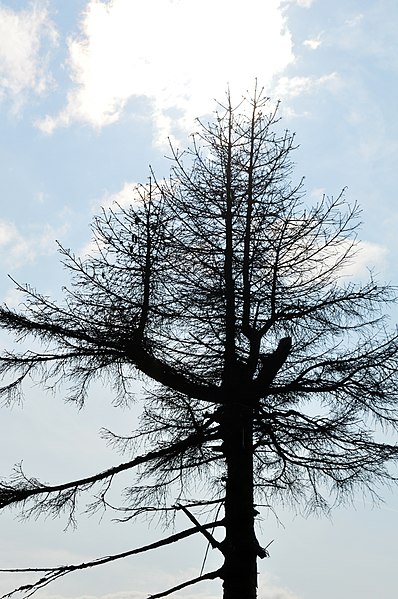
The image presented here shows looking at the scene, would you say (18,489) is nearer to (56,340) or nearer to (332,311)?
(56,340)

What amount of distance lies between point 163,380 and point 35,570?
92.0 inches

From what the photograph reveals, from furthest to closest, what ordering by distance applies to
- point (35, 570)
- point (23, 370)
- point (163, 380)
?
point (23, 370) → point (163, 380) → point (35, 570)

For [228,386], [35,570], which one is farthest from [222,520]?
[35,570]

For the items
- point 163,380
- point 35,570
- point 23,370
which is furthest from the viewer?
point 23,370

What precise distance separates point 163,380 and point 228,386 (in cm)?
72

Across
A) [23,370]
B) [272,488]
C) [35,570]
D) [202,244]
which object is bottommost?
[35,570]

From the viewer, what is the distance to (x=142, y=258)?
8.77 metres

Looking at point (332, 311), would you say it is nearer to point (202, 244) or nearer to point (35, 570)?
point (202, 244)

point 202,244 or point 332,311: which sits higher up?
Result: point 202,244

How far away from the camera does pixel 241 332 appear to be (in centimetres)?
923

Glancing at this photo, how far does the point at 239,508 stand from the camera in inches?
316

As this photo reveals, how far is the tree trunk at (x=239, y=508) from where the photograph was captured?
762cm

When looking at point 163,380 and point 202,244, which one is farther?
point 202,244

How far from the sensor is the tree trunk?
7621 millimetres
